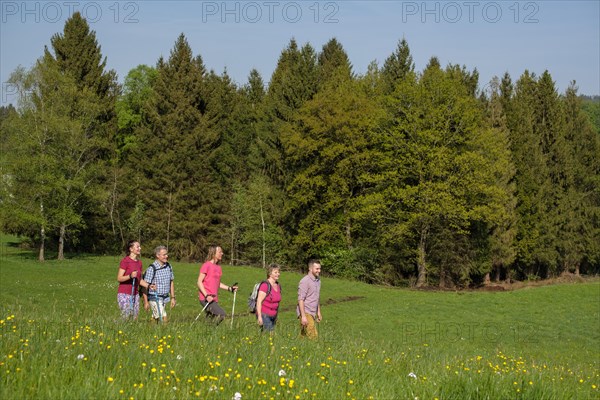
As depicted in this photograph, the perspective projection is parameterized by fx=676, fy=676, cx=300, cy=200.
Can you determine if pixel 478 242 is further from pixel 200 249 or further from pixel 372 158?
pixel 200 249

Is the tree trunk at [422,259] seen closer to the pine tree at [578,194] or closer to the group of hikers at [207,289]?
the pine tree at [578,194]

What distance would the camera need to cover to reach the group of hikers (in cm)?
1278

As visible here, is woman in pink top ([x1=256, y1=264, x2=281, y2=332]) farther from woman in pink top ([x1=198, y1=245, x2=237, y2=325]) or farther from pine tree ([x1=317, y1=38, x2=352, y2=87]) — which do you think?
pine tree ([x1=317, y1=38, x2=352, y2=87])

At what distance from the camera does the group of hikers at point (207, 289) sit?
1278 centimetres

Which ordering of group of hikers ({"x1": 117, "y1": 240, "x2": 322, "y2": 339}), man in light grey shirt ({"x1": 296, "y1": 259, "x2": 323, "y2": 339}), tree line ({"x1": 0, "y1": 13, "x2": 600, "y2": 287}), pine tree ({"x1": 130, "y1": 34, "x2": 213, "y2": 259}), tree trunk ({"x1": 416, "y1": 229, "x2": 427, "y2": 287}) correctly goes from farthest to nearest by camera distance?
pine tree ({"x1": 130, "y1": 34, "x2": 213, "y2": 259}) < tree trunk ({"x1": 416, "y1": 229, "x2": 427, "y2": 287}) < tree line ({"x1": 0, "y1": 13, "x2": 600, "y2": 287}) < man in light grey shirt ({"x1": 296, "y1": 259, "x2": 323, "y2": 339}) < group of hikers ({"x1": 117, "y1": 240, "x2": 322, "y2": 339})

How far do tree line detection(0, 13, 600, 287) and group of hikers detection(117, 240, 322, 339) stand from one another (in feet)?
108

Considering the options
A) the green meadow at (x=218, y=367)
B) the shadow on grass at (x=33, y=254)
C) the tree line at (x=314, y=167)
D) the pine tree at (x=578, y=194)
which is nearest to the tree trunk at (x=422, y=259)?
the tree line at (x=314, y=167)

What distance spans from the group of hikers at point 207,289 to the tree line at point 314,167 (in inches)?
1292

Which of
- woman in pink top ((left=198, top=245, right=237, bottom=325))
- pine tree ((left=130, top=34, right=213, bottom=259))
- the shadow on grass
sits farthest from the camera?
pine tree ((left=130, top=34, right=213, bottom=259))

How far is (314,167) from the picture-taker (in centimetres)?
5141

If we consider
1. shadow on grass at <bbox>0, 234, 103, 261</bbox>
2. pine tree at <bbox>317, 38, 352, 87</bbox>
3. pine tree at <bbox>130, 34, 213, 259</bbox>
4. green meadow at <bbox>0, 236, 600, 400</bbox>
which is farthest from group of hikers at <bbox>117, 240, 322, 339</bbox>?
pine tree at <bbox>317, 38, 352, 87</bbox>

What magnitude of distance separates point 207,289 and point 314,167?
37.9 m

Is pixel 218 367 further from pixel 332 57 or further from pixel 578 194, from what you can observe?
pixel 332 57

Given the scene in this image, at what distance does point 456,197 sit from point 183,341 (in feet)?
131
